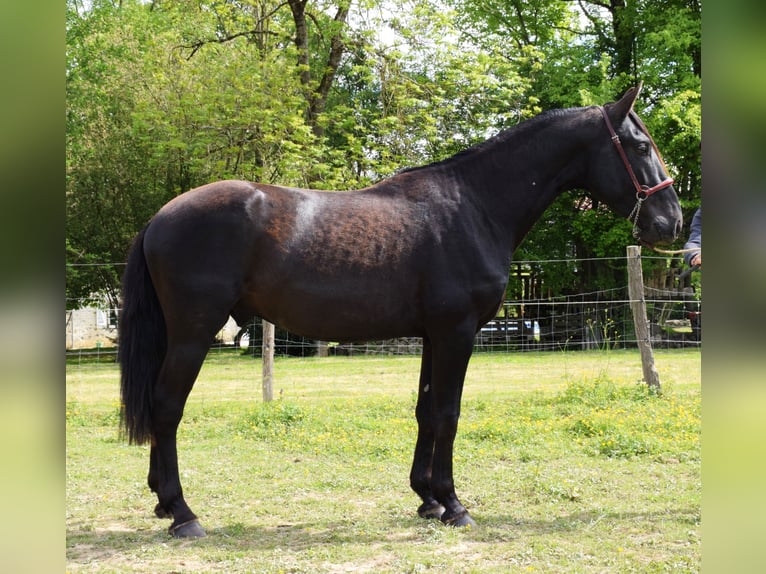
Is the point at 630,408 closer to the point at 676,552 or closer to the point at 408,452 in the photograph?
the point at 408,452

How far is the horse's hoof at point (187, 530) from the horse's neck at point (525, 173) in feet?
8.40

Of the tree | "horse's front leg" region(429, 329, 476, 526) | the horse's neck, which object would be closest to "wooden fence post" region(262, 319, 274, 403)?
"horse's front leg" region(429, 329, 476, 526)

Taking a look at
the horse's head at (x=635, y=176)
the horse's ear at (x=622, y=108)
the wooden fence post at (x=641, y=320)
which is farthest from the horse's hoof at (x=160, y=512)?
the wooden fence post at (x=641, y=320)

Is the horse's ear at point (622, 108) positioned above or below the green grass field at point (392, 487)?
above

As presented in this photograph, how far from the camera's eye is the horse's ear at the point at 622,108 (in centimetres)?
410

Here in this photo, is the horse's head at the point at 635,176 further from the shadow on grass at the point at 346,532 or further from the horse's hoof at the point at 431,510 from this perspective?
the horse's hoof at the point at 431,510

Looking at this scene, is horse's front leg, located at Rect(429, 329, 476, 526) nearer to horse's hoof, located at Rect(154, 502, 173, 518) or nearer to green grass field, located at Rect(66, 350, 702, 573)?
green grass field, located at Rect(66, 350, 702, 573)

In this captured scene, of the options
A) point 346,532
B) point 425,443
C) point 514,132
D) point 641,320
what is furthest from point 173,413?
point 641,320

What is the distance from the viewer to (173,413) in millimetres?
3881

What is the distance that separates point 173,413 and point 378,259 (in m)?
1.50

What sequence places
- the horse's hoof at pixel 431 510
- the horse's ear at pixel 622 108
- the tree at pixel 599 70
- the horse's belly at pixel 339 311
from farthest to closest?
1. the tree at pixel 599 70
2. the horse's hoof at pixel 431 510
3. the horse's ear at pixel 622 108
4. the horse's belly at pixel 339 311

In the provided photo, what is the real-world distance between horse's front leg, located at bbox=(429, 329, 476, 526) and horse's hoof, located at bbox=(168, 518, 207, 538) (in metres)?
1.41

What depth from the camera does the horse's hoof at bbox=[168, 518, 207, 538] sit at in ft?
12.7

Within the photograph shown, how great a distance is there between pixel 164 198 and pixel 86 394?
767 centimetres
